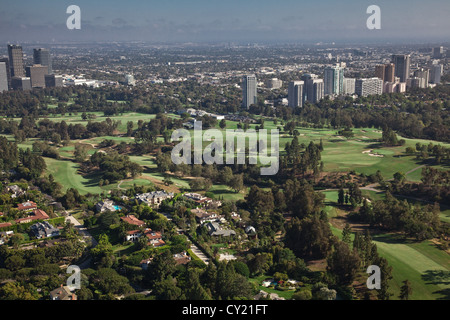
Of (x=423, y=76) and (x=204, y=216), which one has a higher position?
(x=423, y=76)

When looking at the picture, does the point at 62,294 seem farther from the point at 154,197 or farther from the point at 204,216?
the point at 154,197

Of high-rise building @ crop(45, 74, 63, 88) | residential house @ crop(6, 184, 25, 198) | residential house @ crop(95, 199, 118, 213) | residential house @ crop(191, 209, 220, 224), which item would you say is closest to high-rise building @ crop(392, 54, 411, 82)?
high-rise building @ crop(45, 74, 63, 88)

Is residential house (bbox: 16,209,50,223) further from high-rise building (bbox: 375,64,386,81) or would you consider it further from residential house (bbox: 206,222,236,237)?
high-rise building (bbox: 375,64,386,81)

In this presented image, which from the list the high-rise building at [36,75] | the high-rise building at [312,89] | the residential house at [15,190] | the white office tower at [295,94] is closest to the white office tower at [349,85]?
the high-rise building at [312,89]

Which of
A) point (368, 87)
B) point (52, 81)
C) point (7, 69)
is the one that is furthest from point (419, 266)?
point (7, 69)
